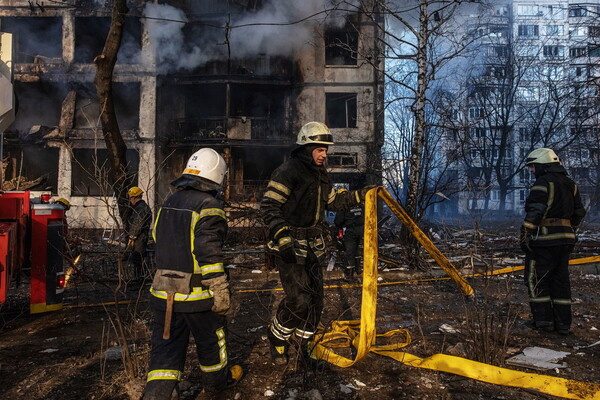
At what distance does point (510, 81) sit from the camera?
30.0 metres

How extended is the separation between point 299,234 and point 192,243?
1.12 m

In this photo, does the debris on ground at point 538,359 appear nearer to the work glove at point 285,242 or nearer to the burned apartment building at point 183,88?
the work glove at point 285,242

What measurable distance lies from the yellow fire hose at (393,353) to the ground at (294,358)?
0.07m

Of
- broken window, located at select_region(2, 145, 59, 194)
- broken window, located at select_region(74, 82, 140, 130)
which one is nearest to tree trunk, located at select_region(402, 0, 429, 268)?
broken window, located at select_region(74, 82, 140, 130)

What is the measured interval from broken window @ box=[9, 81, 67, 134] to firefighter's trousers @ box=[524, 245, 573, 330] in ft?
76.8

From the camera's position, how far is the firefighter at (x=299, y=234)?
3512 millimetres

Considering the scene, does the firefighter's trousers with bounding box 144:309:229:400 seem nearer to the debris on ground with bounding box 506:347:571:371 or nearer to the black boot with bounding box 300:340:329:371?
the black boot with bounding box 300:340:329:371

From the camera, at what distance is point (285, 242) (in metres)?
3.42

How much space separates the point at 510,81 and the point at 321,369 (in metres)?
31.8

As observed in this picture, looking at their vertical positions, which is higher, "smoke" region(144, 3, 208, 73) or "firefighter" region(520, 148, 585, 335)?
"smoke" region(144, 3, 208, 73)

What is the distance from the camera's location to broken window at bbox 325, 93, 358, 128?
910 inches

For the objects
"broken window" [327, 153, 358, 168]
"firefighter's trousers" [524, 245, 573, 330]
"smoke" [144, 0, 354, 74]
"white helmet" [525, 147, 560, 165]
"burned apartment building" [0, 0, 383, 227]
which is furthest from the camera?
"broken window" [327, 153, 358, 168]

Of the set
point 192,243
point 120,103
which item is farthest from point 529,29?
point 192,243

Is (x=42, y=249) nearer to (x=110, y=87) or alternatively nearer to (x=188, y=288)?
(x=188, y=288)
